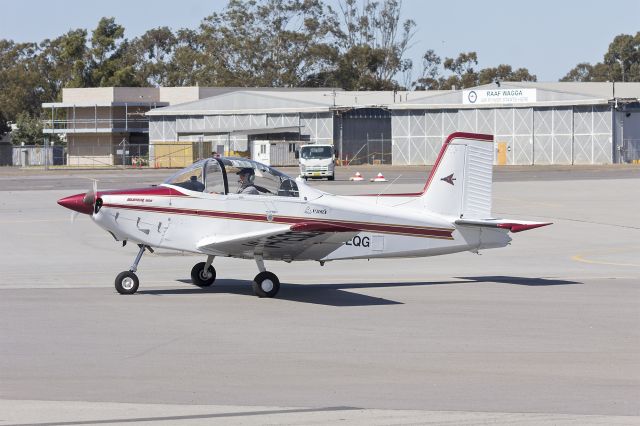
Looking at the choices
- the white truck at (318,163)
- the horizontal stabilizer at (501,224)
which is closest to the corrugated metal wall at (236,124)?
the white truck at (318,163)

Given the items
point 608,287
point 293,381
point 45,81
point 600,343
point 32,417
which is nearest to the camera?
point 32,417

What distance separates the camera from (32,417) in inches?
294

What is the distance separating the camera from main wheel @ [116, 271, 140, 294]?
46.3 feet

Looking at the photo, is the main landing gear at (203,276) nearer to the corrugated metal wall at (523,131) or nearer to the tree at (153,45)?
the corrugated metal wall at (523,131)

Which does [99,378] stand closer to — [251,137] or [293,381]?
[293,381]

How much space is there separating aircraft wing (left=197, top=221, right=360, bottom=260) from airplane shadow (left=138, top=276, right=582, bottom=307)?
594mm

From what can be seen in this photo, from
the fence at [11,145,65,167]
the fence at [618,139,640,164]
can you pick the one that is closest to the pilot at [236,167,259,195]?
the fence at [618,139,640,164]

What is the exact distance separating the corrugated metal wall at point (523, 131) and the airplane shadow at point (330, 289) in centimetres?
6005

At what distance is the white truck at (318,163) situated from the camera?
54.7 m

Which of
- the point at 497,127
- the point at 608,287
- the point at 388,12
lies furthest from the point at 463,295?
the point at 388,12

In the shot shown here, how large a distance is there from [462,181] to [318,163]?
130ft

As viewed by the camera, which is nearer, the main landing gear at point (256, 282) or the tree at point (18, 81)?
the main landing gear at point (256, 282)

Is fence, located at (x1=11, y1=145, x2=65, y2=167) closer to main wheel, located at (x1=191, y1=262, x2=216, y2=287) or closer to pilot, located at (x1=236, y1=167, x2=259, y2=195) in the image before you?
main wheel, located at (x1=191, y1=262, x2=216, y2=287)

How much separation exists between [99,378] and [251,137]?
7510cm
